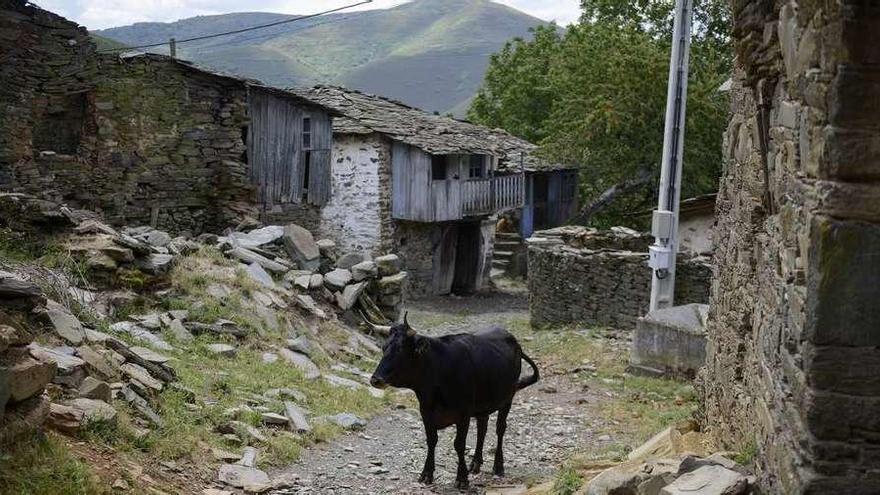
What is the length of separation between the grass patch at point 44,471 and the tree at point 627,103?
26.3m

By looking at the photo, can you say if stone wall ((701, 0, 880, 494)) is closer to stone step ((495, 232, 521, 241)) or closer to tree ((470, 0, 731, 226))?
tree ((470, 0, 731, 226))

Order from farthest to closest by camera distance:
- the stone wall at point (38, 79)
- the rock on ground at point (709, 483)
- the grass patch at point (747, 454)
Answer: the stone wall at point (38, 79) → the grass patch at point (747, 454) → the rock on ground at point (709, 483)

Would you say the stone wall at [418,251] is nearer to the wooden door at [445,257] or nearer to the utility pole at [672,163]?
the wooden door at [445,257]

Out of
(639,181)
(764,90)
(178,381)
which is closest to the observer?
(764,90)

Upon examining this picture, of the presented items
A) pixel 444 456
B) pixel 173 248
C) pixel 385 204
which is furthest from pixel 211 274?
pixel 385 204

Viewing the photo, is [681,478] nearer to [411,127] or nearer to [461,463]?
[461,463]

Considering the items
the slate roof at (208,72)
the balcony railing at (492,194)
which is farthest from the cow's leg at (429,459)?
the balcony railing at (492,194)

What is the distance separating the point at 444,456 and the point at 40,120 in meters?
14.7

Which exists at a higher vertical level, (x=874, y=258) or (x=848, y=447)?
(x=874, y=258)

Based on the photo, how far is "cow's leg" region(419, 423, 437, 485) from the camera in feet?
27.9

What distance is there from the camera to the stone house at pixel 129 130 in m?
19.7

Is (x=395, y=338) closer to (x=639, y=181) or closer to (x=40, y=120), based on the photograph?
(x=40, y=120)

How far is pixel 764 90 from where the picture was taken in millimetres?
5250

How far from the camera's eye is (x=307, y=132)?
84.0ft
